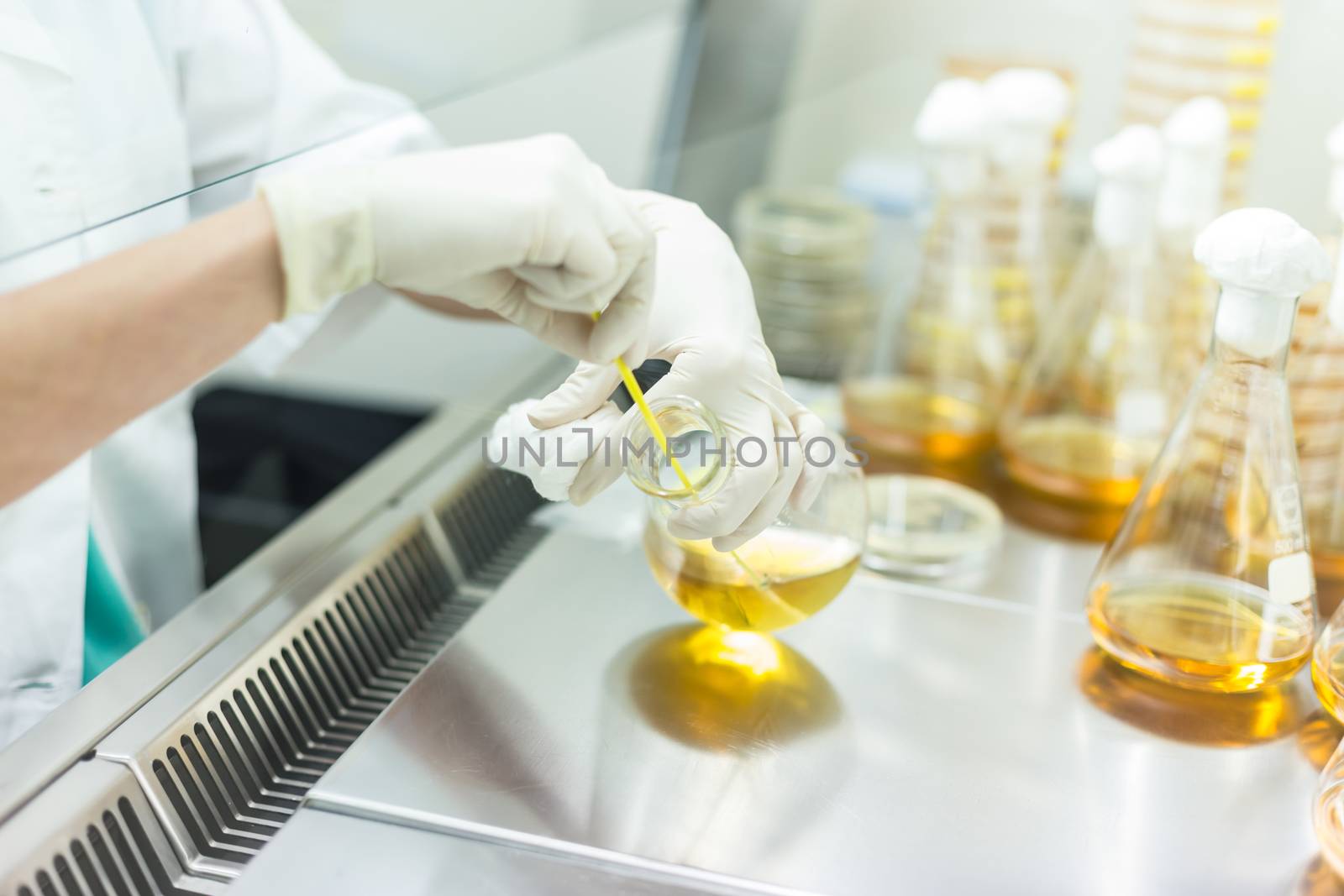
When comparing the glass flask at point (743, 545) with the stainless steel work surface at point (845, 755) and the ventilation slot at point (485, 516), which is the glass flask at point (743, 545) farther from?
the ventilation slot at point (485, 516)

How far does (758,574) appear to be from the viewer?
813 millimetres

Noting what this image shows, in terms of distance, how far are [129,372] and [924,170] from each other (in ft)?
2.83

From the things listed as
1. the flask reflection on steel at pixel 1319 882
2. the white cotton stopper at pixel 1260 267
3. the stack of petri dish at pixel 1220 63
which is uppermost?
the stack of petri dish at pixel 1220 63

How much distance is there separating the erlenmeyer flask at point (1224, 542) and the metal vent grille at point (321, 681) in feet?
1.77

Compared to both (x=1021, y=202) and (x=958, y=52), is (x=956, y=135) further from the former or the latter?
(x=958, y=52)

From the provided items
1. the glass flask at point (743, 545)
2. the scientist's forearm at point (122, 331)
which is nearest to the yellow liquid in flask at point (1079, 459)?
the glass flask at point (743, 545)

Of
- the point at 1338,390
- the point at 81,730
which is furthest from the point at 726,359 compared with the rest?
the point at 1338,390

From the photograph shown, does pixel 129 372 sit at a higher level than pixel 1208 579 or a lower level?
higher

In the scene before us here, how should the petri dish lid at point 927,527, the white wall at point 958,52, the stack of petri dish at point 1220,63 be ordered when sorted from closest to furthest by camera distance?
the petri dish lid at point 927,527 < the stack of petri dish at point 1220,63 < the white wall at point 958,52

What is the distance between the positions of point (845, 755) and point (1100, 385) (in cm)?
61

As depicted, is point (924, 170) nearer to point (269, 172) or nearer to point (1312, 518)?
point (1312, 518)

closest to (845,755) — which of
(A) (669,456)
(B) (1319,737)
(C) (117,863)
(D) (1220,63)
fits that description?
(A) (669,456)

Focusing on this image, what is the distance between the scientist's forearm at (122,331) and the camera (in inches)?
23.3

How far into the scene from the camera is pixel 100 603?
41.1 inches
